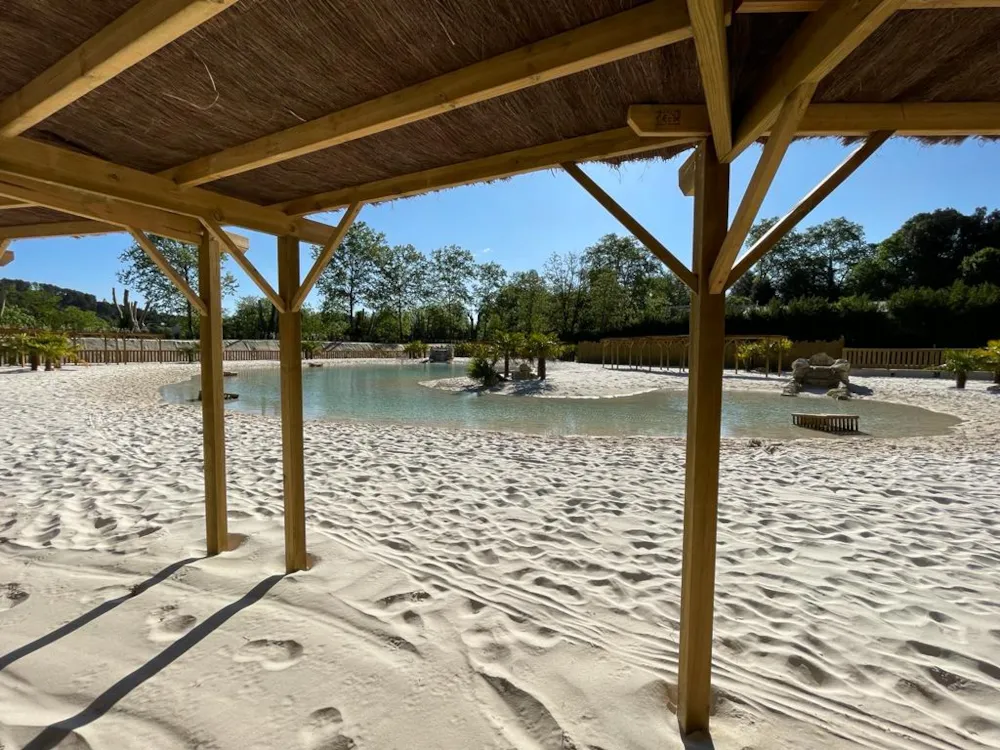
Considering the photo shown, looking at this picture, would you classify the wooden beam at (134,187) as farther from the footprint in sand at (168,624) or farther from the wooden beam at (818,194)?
the wooden beam at (818,194)

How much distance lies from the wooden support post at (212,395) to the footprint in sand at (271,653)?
110 cm

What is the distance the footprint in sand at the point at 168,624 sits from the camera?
6.39 feet

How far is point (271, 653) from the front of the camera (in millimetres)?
1855

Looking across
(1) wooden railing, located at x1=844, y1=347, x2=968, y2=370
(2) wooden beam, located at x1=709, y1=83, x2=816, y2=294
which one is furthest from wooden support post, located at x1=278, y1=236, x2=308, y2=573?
(1) wooden railing, located at x1=844, y1=347, x2=968, y2=370

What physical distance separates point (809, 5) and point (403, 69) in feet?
3.76

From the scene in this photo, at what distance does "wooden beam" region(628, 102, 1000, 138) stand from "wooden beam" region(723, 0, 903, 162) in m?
0.21

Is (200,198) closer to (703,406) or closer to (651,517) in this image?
(703,406)

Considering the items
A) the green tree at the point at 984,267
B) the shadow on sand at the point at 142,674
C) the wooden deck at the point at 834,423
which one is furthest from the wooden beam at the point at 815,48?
the green tree at the point at 984,267

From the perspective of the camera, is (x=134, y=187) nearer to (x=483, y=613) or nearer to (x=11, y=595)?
(x=11, y=595)

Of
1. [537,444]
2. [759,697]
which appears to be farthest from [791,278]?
[759,697]

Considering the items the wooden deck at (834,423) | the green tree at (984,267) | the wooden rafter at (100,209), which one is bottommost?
the wooden deck at (834,423)

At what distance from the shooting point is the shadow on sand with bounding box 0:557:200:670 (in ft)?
5.89

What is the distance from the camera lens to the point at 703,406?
1.58 metres

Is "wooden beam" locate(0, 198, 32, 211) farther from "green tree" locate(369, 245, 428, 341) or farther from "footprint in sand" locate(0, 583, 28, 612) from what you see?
"green tree" locate(369, 245, 428, 341)
